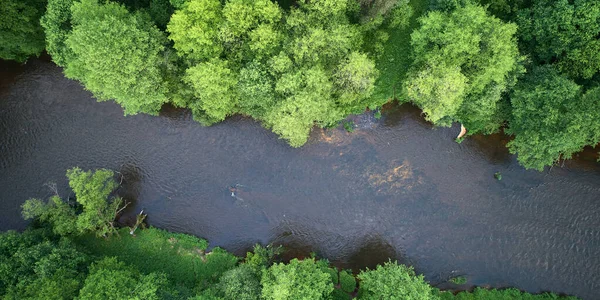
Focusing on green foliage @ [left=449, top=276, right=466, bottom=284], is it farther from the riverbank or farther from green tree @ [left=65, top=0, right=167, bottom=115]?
green tree @ [left=65, top=0, right=167, bottom=115]

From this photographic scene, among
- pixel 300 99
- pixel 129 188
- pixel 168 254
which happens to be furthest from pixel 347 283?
pixel 129 188

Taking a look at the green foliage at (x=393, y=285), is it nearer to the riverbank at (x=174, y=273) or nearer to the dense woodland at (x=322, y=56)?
the riverbank at (x=174, y=273)

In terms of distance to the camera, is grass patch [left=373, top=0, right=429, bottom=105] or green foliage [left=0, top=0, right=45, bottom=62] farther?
grass patch [left=373, top=0, right=429, bottom=105]

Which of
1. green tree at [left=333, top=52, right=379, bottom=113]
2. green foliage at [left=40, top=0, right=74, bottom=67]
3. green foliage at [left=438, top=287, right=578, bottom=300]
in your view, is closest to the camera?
green tree at [left=333, top=52, right=379, bottom=113]

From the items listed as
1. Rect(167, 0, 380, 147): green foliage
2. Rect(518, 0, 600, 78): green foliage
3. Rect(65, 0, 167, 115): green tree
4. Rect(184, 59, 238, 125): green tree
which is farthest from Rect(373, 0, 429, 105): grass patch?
Rect(65, 0, 167, 115): green tree

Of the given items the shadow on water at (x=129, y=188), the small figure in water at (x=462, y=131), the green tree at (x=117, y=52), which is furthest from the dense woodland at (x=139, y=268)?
the small figure in water at (x=462, y=131)

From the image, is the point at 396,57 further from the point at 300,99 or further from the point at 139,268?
the point at 139,268
